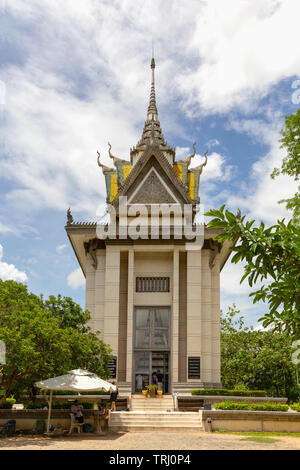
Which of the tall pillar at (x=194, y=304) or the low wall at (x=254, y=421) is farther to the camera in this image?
the tall pillar at (x=194, y=304)

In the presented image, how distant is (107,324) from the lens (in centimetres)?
2739

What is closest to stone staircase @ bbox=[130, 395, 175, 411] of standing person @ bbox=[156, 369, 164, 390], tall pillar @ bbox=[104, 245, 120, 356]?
standing person @ bbox=[156, 369, 164, 390]

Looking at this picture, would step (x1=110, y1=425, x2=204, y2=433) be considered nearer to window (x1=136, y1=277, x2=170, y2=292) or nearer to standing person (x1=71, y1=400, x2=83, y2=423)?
standing person (x1=71, y1=400, x2=83, y2=423)

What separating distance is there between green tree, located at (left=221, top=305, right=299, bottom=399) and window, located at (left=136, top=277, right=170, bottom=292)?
800cm

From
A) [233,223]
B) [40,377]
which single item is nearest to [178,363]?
[40,377]

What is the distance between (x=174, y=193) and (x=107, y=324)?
342 inches

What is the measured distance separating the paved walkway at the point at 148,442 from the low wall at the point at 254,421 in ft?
4.41

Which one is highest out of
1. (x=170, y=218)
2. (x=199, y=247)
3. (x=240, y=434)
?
(x=170, y=218)

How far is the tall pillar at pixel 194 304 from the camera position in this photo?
26.9 m

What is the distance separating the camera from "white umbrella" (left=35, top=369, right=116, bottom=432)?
16375 millimetres

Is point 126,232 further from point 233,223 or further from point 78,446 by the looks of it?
point 233,223

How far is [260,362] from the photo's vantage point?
33875mm

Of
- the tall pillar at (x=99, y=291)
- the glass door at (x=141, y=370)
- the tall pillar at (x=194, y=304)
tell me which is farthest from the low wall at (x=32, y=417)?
the tall pillar at (x=99, y=291)

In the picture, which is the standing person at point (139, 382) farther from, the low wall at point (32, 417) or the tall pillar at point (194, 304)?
the low wall at point (32, 417)
